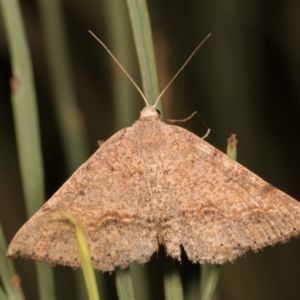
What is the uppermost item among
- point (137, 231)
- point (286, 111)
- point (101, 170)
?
point (286, 111)

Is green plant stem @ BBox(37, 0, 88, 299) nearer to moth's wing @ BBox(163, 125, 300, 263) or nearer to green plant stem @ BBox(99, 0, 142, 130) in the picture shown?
green plant stem @ BBox(99, 0, 142, 130)

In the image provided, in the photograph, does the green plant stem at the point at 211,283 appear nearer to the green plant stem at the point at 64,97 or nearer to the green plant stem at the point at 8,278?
the green plant stem at the point at 8,278

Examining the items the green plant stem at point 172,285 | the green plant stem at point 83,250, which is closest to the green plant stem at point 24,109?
the green plant stem at point 172,285

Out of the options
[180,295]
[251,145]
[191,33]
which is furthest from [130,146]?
[191,33]

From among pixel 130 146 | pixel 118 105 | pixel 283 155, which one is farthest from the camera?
pixel 283 155

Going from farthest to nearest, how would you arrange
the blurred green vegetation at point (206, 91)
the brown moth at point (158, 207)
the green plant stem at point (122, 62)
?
the blurred green vegetation at point (206, 91), the green plant stem at point (122, 62), the brown moth at point (158, 207)

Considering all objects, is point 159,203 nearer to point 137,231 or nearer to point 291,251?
point 137,231

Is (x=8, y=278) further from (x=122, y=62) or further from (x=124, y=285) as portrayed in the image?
(x=122, y=62)
